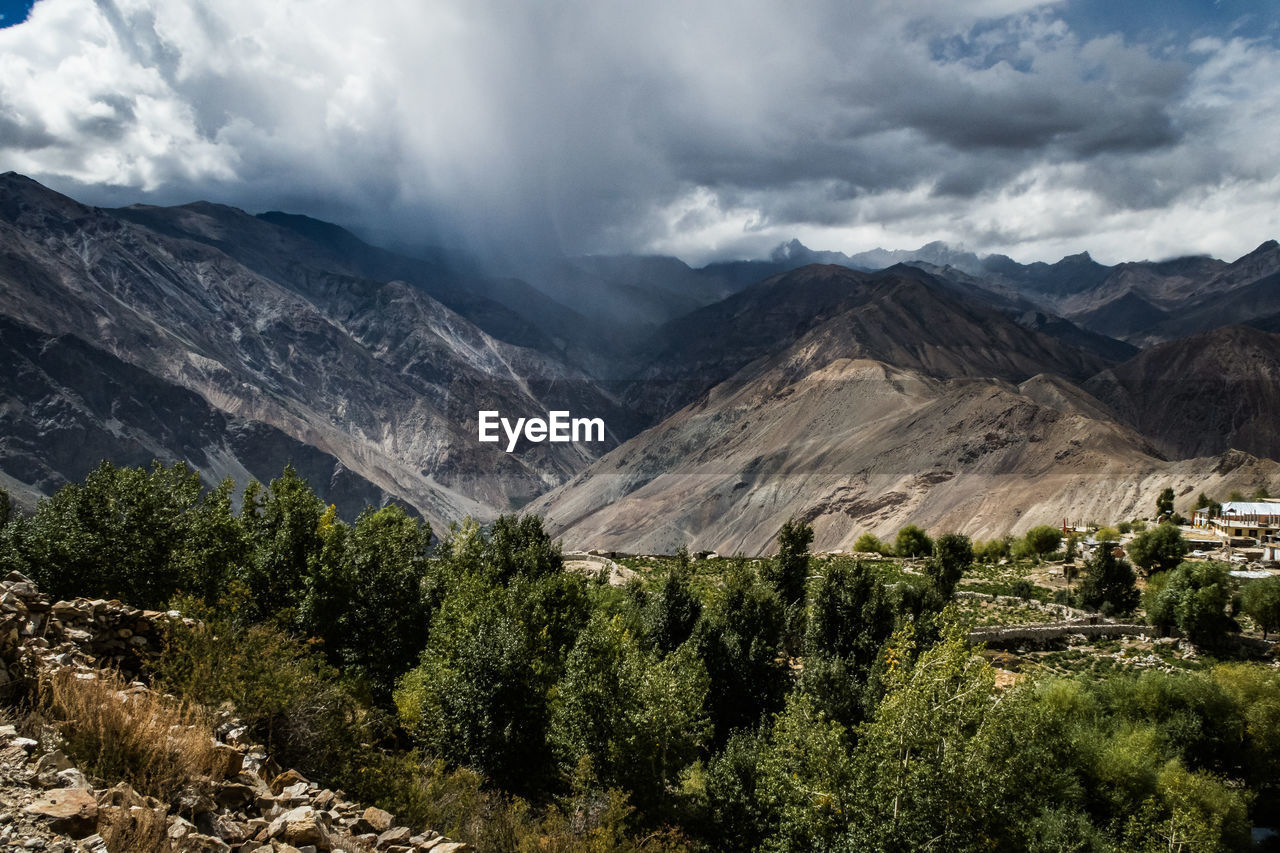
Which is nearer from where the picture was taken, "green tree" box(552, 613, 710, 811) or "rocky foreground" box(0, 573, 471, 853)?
"rocky foreground" box(0, 573, 471, 853)

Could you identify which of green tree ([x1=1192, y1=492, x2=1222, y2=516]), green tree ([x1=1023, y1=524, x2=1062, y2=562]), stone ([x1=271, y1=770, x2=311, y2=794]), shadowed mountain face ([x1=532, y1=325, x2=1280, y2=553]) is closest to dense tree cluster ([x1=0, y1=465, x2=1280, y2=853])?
stone ([x1=271, y1=770, x2=311, y2=794])

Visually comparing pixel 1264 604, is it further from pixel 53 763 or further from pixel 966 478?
pixel 966 478

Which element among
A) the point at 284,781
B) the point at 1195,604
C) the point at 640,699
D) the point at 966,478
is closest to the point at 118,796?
the point at 284,781

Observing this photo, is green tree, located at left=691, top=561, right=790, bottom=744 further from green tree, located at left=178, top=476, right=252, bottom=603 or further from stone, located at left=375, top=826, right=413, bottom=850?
stone, located at left=375, top=826, right=413, bottom=850

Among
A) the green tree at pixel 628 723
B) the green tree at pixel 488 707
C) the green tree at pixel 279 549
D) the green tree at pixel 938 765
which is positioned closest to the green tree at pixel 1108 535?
the green tree at pixel 938 765

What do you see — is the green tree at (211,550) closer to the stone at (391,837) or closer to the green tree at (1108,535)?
the stone at (391,837)

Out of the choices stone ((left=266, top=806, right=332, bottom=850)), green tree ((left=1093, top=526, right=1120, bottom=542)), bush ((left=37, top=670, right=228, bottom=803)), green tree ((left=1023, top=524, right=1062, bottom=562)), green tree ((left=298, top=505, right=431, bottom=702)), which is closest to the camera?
stone ((left=266, top=806, right=332, bottom=850))

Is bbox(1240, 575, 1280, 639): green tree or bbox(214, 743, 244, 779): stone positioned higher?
bbox(214, 743, 244, 779): stone
